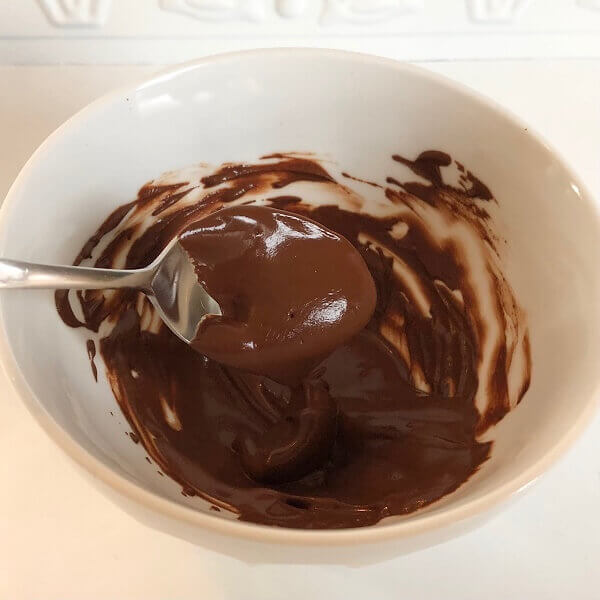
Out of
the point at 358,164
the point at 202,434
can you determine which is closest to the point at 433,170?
the point at 358,164

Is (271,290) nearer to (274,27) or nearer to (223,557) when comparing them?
(223,557)

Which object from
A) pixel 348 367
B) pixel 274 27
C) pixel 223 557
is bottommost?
pixel 223 557

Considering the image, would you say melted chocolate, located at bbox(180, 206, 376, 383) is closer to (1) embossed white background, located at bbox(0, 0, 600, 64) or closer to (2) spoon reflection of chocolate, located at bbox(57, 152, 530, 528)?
(2) spoon reflection of chocolate, located at bbox(57, 152, 530, 528)

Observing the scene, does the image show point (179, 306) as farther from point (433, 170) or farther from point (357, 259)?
point (433, 170)

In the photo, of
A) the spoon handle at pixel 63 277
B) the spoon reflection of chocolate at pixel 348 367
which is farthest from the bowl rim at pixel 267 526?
the spoon reflection of chocolate at pixel 348 367

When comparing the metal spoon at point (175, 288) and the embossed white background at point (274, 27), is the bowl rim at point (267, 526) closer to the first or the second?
the metal spoon at point (175, 288)

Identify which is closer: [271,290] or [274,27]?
[271,290]

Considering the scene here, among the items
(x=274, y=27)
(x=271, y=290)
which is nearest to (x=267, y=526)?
(x=271, y=290)

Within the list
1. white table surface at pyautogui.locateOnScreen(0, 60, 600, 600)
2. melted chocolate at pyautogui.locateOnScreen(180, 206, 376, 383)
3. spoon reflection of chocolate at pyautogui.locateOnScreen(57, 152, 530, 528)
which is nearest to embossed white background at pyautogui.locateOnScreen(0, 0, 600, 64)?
spoon reflection of chocolate at pyautogui.locateOnScreen(57, 152, 530, 528)
